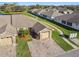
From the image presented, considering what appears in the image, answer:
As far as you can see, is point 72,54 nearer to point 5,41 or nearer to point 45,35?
point 45,35

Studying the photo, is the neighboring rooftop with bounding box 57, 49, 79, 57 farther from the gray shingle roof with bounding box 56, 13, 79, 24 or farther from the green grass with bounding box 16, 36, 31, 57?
the green grass with bounding box 16, 36, 31, 57

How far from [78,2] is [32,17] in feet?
5.74

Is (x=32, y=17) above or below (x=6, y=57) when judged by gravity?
above

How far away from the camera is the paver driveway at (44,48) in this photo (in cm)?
940

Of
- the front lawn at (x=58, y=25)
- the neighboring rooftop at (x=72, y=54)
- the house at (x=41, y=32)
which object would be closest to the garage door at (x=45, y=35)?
the house at (x=41, y=32)

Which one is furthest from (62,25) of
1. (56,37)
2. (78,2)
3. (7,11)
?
(7,11)

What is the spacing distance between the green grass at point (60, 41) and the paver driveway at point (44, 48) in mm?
128

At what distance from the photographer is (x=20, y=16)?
9.66 m

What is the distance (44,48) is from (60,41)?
62 centimetres

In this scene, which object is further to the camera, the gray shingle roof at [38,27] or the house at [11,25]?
the gray shingle roof at [38,27]

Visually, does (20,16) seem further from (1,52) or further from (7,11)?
(1,52)

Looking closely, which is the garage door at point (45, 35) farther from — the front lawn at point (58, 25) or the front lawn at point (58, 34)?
the front lawn at point (58, 25)

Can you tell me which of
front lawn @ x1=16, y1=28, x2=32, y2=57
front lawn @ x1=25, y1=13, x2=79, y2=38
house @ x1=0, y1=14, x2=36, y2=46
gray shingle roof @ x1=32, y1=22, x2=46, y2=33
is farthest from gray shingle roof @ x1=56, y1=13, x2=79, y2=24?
front lawn @ x1=16, y1=28, x2=32, y2=57

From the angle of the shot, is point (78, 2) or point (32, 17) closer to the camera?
point (78, 2)
